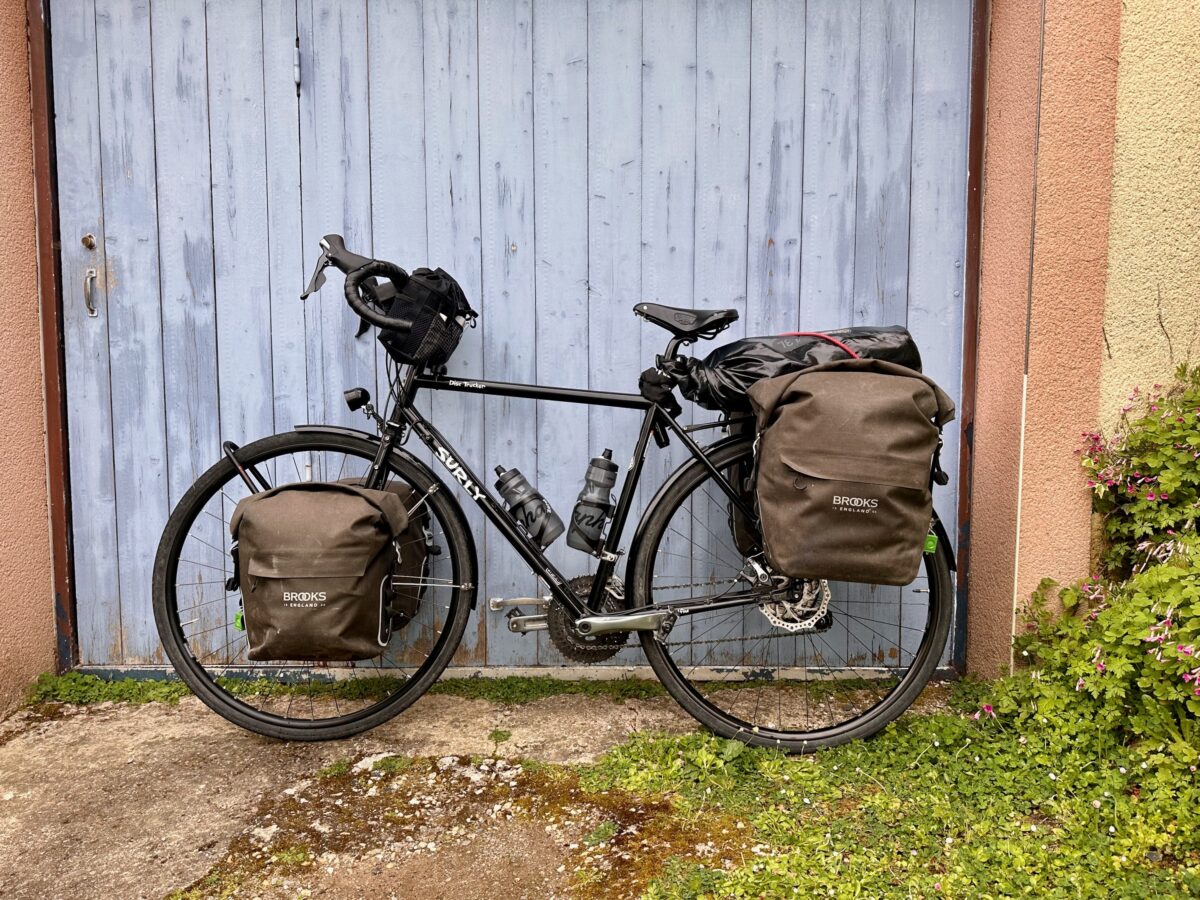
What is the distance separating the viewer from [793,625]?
9.14 feet

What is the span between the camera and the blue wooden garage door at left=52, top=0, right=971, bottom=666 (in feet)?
9.83

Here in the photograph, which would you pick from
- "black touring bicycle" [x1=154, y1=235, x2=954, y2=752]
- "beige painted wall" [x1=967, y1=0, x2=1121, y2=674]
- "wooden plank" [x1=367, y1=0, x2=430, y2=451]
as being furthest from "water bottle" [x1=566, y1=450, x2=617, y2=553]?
"beige painted wall" [x1=967, y1=0, x2=1121, y2=674]

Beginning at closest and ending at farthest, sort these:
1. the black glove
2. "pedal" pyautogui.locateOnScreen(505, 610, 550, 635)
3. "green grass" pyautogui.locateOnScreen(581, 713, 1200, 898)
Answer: "green grass" pyautogui.locateOnScreen(581, 713, 1200, 898) < the black glove < "pedal" pyautogui.locateOnScreen(505, 610, 550, 635)

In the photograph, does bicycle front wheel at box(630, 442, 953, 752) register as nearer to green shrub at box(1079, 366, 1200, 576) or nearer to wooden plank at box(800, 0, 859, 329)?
green shrub at box(1079, 366, 1200, 576)

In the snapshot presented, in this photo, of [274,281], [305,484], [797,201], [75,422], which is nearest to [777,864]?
[305,484]

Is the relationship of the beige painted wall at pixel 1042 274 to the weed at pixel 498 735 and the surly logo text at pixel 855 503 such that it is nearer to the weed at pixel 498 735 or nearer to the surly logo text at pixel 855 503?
the surly logo text at pixel 855 503

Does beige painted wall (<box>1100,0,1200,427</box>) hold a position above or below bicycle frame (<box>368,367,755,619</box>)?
above

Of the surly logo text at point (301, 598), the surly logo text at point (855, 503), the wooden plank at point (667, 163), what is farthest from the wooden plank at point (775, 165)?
the surly logo text at point (301, 598)

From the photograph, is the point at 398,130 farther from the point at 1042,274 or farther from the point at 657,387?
the point at 1042,274

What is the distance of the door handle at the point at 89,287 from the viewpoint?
306cm

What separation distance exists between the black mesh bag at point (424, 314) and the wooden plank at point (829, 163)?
1.24 metres

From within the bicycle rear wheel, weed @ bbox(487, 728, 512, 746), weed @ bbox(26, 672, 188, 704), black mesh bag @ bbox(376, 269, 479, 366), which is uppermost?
black mesh bag @ bbox(376, 269, 479, 366)

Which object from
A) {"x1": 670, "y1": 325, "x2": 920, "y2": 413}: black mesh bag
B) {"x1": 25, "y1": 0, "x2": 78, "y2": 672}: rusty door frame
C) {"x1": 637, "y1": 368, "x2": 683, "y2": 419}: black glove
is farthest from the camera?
{"x1": 25, "y1": 0, "x2": 78, "y2": 672}: rusty door frame

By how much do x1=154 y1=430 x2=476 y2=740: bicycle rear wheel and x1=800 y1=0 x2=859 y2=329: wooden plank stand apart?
1.49 m
